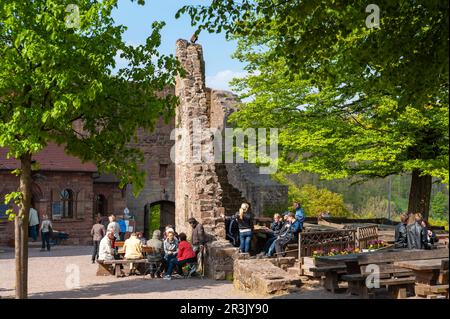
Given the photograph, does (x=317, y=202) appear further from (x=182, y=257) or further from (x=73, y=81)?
(x=73, y=81)

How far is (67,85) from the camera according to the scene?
12477 mm

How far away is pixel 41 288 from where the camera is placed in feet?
51.5

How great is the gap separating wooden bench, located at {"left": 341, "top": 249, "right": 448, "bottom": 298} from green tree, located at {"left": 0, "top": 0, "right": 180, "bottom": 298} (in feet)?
15.8

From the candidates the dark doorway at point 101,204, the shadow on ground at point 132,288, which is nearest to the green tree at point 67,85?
the shadow on ground at point 132,288

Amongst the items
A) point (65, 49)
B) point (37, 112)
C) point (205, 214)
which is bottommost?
point (205, 214)

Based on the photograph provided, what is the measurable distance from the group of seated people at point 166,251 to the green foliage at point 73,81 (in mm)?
3759

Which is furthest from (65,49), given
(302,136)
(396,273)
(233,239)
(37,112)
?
(302,136)

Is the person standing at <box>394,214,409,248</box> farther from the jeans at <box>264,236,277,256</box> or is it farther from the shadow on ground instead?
the shadow on ground

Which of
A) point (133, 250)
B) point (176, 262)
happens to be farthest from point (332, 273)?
point (133, 250)

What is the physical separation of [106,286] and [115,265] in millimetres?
2237

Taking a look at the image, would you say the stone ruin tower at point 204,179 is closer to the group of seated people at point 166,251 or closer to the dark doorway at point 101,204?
the group of seated people at point 166,251

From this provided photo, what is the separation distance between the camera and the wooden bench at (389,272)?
1113cm
